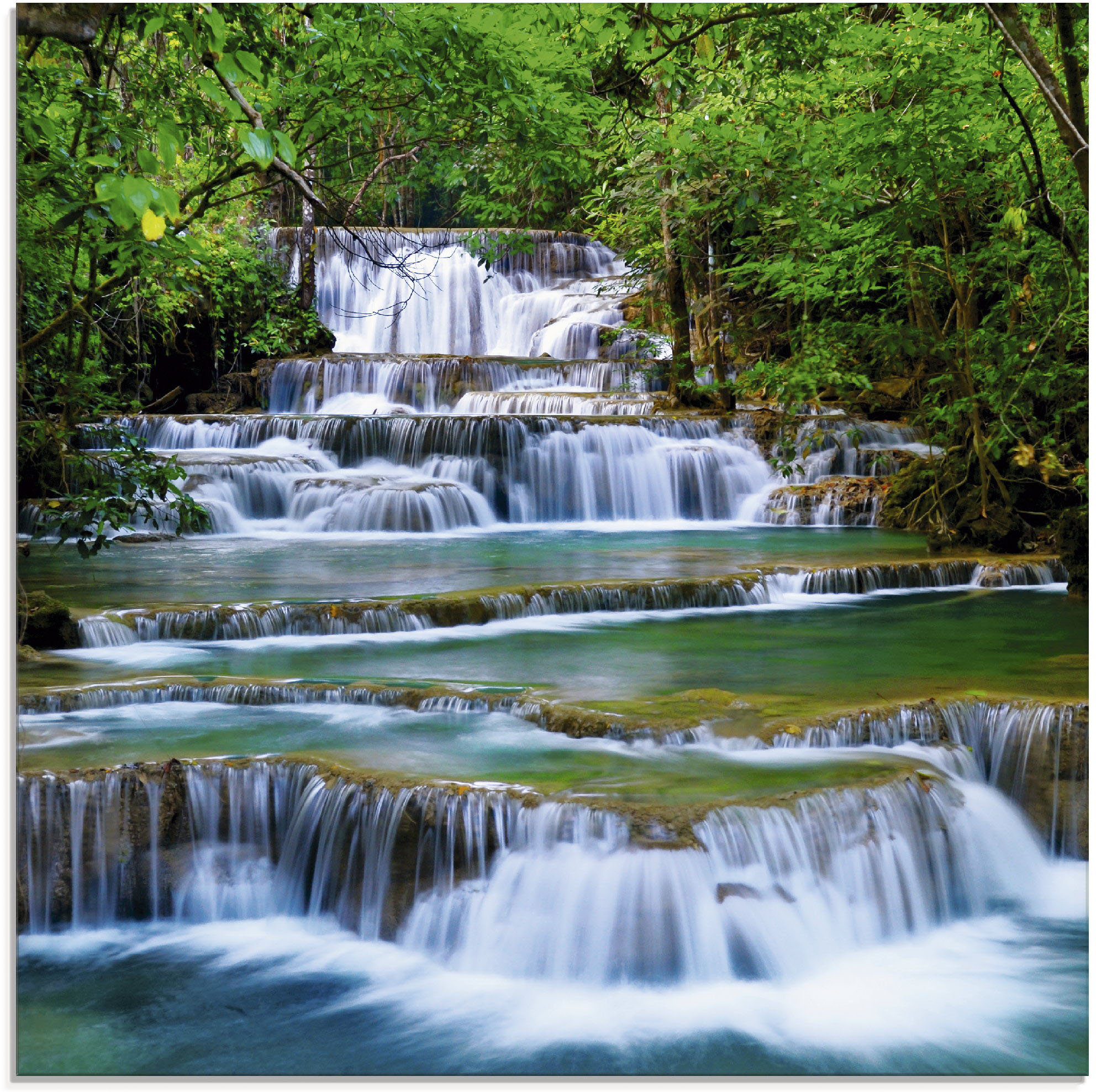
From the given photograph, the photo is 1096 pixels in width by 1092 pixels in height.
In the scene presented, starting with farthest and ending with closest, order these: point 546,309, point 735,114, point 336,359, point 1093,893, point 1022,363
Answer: point 546,309
point 336,359
point 1022,363
point 735,114
point 1093,893

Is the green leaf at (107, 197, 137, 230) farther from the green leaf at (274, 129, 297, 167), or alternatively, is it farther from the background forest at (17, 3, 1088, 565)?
the green leaf at (274, 129, 297, 167)

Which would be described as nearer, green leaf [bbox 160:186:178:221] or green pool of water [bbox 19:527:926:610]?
green leaf [bbox 160:186:178:221]

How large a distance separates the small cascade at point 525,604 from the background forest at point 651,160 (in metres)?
0.63

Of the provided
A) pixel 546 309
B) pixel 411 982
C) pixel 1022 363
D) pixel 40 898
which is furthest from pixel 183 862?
pixel 546 309

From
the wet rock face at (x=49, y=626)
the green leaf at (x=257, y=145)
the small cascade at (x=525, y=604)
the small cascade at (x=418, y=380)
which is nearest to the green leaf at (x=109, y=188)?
the green leaf at (x=257, y=145)

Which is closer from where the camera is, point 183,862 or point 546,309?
point 183,862

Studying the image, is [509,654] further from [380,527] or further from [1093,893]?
[380,527]

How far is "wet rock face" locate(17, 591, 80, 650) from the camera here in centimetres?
659

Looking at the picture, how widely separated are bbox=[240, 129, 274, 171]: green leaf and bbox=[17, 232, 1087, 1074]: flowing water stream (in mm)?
2034

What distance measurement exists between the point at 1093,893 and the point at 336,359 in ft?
48.3

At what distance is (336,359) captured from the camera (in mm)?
17422

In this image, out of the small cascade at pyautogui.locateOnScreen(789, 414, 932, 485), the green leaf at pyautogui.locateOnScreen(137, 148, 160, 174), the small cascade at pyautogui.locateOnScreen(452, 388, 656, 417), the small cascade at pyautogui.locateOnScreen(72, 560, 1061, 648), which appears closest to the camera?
the green leaf at pyautogui.locateOnScreen(137, 148, 160, 174)

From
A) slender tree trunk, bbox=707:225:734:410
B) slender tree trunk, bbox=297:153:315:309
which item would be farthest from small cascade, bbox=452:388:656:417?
slender tree trunk, bbox=297:153:315:309

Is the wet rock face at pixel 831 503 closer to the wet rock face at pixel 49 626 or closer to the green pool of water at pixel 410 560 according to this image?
the green pool of water at pixel 410 560
